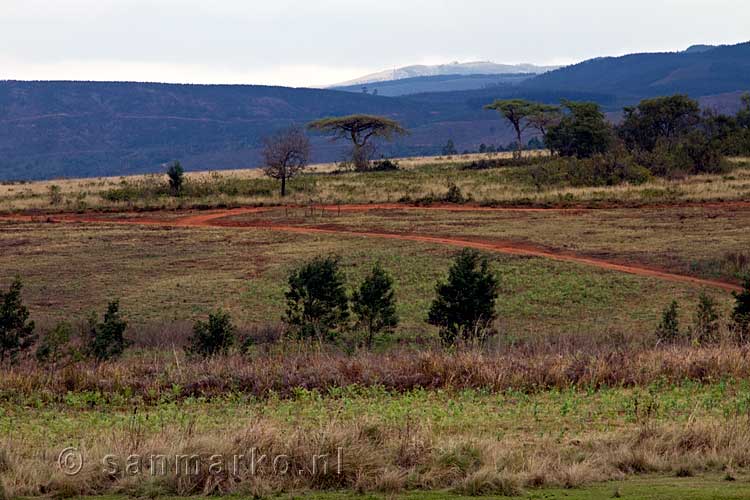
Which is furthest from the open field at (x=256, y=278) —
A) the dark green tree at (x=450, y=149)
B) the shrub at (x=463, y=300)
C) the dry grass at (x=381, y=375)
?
the dark green tree at (x=450, y=149)

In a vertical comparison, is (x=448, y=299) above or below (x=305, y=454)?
below

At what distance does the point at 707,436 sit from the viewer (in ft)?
20.8

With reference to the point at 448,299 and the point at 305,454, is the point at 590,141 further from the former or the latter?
the point at 305,454

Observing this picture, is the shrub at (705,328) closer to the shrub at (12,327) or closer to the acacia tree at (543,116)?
the shrub at (12,327)

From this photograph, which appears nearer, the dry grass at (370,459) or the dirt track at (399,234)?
the dry grass at (370,459)

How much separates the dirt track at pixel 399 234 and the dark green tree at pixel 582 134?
71.9 ft

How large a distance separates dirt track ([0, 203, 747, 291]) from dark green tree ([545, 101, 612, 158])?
2190cm

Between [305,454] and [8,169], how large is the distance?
187 m

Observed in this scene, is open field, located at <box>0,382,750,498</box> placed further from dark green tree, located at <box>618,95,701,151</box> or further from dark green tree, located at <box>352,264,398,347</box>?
dark green tree, located at <box>618,95,701,151</box>

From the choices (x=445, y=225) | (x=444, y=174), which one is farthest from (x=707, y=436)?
(x=444, y=174)

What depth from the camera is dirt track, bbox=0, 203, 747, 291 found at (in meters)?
25.6

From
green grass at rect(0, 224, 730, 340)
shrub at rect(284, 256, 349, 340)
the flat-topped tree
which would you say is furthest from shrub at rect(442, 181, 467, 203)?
the flat-topped tree

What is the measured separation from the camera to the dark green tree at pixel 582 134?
6009cm

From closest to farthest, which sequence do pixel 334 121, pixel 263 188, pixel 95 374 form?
pixel 95 374 → pixel 263 188 → pixel 334 121
